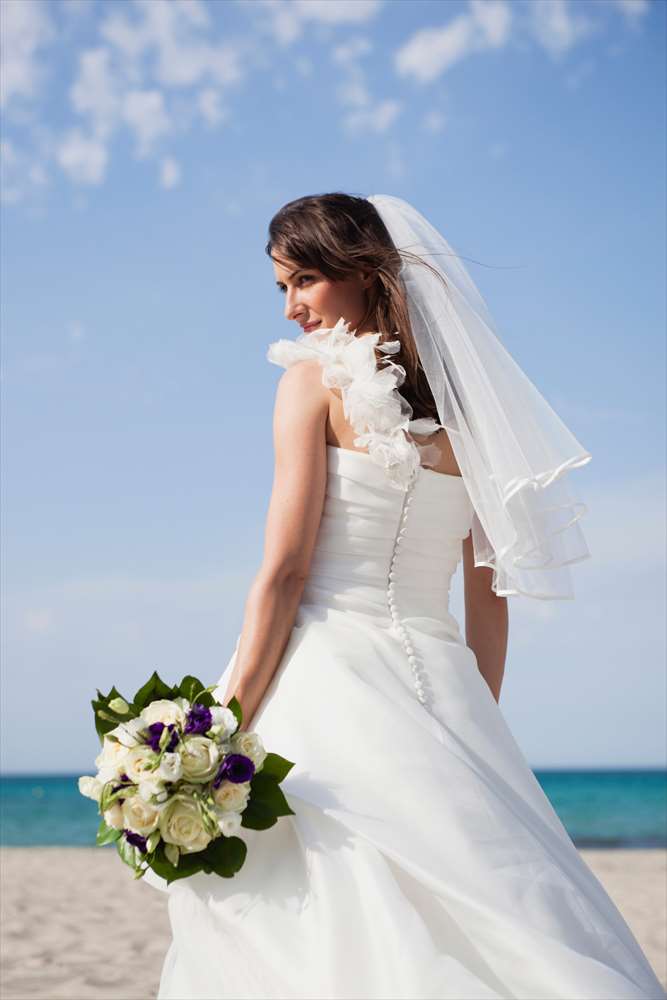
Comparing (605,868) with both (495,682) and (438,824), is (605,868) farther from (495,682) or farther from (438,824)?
(438,824)

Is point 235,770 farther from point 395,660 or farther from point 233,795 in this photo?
point 395,660

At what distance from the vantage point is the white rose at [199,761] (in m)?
2.30

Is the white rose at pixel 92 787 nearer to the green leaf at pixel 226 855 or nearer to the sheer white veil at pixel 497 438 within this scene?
A: the green leaf at pixel 226 855

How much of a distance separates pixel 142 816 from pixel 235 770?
232 millimetres

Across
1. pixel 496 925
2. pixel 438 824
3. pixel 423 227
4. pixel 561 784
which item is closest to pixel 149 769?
pixel 438 824

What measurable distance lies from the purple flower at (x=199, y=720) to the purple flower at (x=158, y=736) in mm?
29

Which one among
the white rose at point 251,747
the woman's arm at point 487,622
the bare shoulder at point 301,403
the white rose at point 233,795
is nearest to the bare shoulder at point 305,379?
the bare shoulder at point 301,403

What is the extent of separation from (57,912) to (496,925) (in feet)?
24.8

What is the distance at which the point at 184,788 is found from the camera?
2.33 metres

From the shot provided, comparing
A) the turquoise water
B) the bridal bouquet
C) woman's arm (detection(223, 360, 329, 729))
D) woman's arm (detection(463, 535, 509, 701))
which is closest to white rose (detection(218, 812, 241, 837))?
the bridal bouquet

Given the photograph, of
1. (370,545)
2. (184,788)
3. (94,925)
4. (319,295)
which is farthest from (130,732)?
(94,925)

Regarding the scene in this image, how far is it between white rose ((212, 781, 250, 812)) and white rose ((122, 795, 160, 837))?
14 cm

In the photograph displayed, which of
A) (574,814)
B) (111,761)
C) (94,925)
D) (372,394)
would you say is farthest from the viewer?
(574,814)

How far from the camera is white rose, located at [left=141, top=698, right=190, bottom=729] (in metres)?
2.38
